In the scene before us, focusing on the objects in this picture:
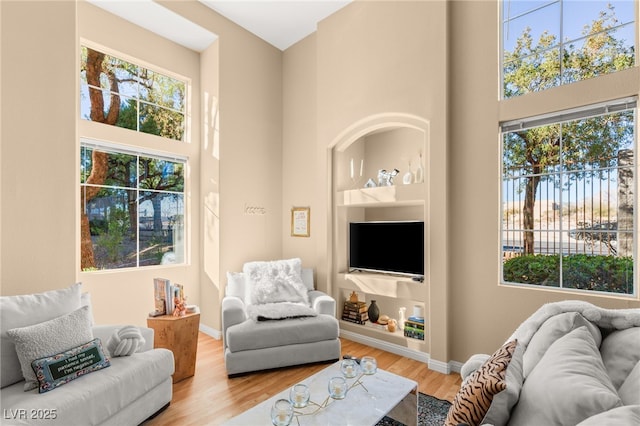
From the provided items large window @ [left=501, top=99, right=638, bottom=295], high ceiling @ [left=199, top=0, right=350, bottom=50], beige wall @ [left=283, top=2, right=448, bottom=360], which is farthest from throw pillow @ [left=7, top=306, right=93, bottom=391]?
high ceiling @ [left=199, top=0, right=350, bottom=50]

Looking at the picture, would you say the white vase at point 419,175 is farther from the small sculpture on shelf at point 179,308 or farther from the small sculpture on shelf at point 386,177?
the small sculpture on shelf at point 179,308

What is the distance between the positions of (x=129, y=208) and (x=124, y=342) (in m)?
1.85

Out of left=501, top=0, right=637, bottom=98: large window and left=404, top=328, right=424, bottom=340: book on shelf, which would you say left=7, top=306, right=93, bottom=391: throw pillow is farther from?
left=501, top=0, right=637, bottom=98: large window

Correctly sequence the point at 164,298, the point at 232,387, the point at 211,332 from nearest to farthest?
the point at 232,387 → the point at 164,298 → the point at 211,332

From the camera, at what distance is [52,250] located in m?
2.35

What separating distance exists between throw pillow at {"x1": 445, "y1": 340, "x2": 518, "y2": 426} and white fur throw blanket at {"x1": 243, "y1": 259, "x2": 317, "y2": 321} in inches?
75.0

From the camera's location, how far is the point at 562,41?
8.26ft

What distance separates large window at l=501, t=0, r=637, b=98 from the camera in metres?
2.28

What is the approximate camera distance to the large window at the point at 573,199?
225cm

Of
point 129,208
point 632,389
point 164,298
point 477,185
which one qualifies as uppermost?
point 477,185

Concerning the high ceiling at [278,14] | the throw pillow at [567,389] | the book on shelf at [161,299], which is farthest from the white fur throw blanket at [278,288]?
the high ceiling at [278,14]

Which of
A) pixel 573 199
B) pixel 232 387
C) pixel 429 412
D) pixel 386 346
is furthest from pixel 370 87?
pixel 232 387

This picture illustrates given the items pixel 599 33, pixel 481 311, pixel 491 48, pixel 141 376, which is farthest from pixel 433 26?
pixel 141 376

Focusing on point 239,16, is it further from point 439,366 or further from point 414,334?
point 439,366
